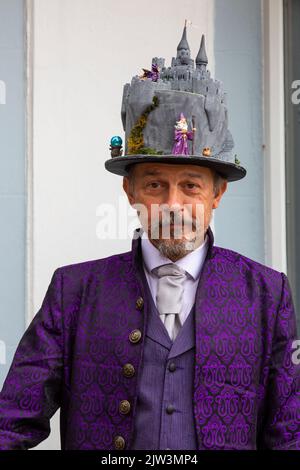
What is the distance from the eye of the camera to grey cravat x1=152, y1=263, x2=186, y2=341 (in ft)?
7.89

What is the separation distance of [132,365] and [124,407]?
0.11m

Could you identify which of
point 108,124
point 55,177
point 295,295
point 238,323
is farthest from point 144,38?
point 238,323

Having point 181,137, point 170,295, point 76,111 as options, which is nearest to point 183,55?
point 181,137

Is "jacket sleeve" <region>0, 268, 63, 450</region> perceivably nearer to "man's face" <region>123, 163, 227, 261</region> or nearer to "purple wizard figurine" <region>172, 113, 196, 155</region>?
"man's face" <region>123, 163, 227, 261</region>

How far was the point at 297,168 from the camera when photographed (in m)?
3.60

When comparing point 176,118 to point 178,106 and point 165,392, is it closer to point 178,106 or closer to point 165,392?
point 178,106

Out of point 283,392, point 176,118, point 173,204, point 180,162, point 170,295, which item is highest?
point 176,118

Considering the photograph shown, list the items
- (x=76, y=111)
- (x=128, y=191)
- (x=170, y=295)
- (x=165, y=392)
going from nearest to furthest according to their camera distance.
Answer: (x=165, y=392)
(x=170, y=295)
(x=128, y=191)
(x=76, y=111)

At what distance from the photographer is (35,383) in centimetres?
238

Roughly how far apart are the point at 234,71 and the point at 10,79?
913mm

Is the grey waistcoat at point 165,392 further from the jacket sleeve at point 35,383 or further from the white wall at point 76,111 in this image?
the white wall at point 76,111

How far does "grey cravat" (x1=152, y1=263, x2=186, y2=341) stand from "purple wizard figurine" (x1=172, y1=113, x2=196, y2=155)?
1.06ft

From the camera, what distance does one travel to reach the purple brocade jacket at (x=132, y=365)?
2342 millimetres

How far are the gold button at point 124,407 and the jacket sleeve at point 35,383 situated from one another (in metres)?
0.22
